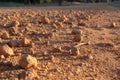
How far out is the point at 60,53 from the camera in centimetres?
585

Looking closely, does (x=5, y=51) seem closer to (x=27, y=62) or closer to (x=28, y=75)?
(x=27, y=62)

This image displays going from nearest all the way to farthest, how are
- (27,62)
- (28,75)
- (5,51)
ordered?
(28,75) → (27,62) → (5,51)

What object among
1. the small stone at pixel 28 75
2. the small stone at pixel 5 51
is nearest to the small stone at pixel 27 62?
the small stone at pixel 28 75

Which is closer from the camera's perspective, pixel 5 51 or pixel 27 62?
pixel 27 62

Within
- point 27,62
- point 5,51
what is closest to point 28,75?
point 27,62

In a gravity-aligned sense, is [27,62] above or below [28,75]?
above

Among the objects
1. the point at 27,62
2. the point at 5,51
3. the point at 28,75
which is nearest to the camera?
the point at 28,75

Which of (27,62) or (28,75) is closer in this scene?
(28,75)

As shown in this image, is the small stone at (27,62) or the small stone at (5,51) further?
the small stone at (5,51)

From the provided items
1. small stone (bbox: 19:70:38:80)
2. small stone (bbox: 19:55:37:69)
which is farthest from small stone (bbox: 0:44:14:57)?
small stone (bbox: 19:70:38:80)

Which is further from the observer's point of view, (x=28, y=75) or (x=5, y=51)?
(x=5, y=51)

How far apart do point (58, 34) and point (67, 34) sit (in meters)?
0.24

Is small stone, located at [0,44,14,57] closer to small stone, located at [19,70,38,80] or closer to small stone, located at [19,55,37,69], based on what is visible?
small stone, located at [19,55,37,69]

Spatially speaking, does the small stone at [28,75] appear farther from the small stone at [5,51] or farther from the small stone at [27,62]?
the small stone at [5,51]
